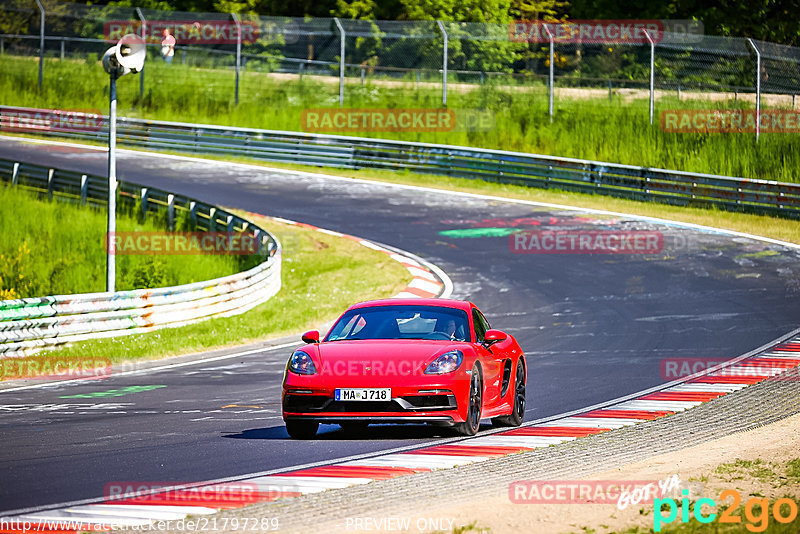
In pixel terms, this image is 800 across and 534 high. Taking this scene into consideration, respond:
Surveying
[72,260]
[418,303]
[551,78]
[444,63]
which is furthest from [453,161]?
[418,303]

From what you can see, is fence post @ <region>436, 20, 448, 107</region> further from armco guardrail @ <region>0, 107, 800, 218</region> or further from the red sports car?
the red sports car

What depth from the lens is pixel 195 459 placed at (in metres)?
9.46

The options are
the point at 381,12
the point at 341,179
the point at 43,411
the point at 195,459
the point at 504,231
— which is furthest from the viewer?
the point at 381,12

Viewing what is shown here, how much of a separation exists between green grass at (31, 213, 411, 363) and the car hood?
25.2 feet

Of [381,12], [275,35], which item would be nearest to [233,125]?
[275,35]

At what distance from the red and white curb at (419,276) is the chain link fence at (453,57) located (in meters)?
10.5

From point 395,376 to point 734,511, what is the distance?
136 inches

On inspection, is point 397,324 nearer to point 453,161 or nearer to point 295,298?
point 295,298

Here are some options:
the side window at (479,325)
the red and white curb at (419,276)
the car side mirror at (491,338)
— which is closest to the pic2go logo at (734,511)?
the car side mirror at (491,338)

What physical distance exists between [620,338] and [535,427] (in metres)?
6.52

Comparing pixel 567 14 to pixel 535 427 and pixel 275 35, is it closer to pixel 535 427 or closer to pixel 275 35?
pixel 275 35

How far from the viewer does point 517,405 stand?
11.7 meters

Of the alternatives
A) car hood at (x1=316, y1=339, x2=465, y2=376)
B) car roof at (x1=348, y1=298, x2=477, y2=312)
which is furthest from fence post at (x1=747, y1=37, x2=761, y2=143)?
car hood at (x1=316, y1=339, x2=465, y2=376)

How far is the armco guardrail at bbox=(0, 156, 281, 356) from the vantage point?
1692 cm
